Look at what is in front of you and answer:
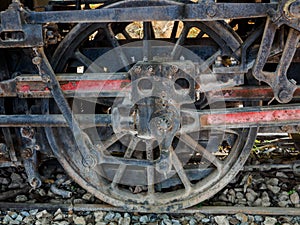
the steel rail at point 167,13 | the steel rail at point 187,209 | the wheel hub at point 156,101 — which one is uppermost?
the steel rail at point 167,13

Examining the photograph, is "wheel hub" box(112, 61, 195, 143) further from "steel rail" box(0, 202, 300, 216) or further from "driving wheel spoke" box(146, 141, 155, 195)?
"steel rail" box(0, 202, 300, 216)

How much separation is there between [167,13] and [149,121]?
2.26ft

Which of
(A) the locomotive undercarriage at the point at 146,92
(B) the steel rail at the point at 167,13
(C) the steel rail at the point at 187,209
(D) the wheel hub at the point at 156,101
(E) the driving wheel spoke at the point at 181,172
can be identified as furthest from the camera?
(C) the steel rail at the point at 187,209

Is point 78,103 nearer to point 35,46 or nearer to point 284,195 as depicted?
point 35,46

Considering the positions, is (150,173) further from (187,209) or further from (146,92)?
(146,92)

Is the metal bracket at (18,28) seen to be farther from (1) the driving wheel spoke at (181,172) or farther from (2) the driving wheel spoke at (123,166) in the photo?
(1) the driving wheel spoke at (181,172)

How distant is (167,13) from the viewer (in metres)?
2.71

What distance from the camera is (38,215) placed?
11.5 ft

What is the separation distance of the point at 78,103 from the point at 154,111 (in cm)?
68

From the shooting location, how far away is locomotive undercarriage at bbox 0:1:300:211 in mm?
2781

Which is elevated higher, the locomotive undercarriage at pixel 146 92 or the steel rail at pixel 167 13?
the steel rail at pixel 167 13

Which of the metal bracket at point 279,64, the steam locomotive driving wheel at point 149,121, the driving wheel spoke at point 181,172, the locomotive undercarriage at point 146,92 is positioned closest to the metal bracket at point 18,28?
the locomotive undercarriage at point 146,92

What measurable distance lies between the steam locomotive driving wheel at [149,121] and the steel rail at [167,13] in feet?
0.62

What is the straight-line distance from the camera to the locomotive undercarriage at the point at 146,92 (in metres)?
2.78
